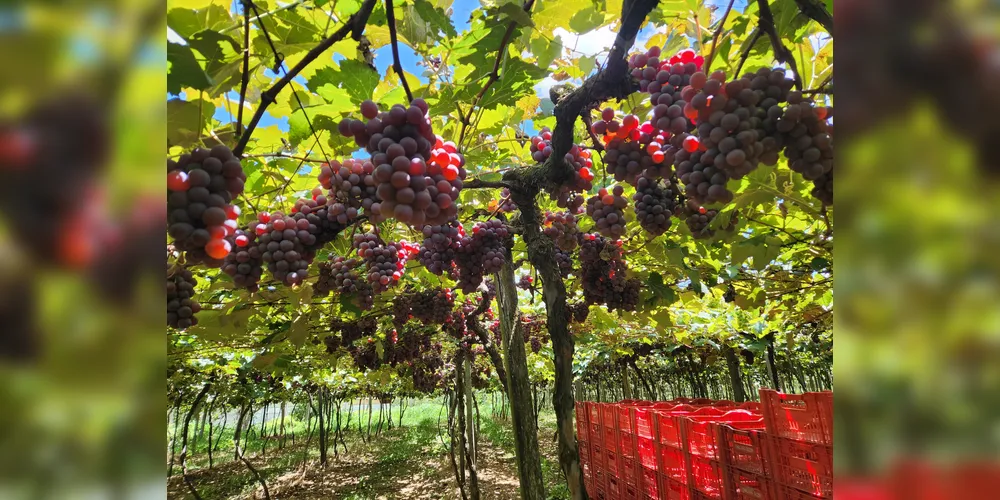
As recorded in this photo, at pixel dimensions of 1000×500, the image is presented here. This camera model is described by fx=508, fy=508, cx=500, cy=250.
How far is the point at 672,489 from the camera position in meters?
5.41

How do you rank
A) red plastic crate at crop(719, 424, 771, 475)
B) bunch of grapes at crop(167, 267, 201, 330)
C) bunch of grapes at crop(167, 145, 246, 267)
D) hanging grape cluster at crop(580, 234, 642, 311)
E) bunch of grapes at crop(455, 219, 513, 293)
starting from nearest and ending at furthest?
bunch of grapes at crop(167, 145, 246, 267) < bunch of grapes at crop(167, 267, 201, 330) < bunch of grapes at crop(455, 219, 513, 293) < hanging grape cluster at crop(580, 234, 642, 311) < red plastic crate at crop(719, 424, 771, 475)

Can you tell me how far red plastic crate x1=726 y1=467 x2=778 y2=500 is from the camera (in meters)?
4.11

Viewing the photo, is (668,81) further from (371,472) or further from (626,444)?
(371,472)

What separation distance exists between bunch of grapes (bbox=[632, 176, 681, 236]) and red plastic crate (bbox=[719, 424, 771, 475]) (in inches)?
125

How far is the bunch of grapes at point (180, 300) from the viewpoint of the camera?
3.81ft

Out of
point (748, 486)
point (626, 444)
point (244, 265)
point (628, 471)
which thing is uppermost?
point (244, 265)

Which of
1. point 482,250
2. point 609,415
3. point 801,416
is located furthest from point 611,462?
point 482,250

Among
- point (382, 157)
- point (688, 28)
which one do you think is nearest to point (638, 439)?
point (688, 28)

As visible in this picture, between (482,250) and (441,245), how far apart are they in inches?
9.5

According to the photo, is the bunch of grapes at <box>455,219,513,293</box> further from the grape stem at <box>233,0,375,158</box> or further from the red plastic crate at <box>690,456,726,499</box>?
the red plastic crate at <box>690,456,726,499</box>

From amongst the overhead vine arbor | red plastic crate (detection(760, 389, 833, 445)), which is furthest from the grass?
the overhead vine arbor
